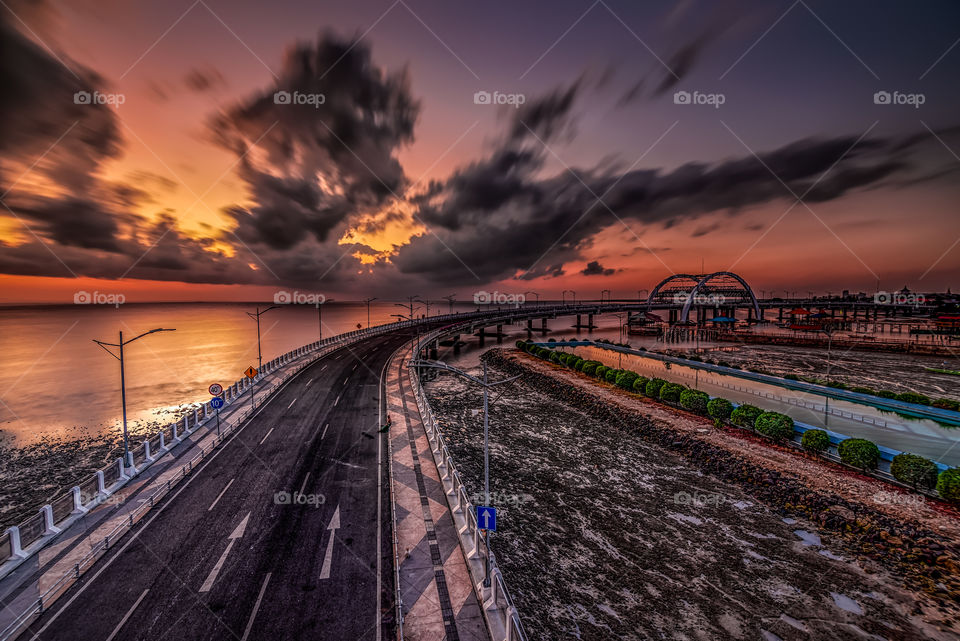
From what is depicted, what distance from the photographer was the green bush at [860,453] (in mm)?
21922

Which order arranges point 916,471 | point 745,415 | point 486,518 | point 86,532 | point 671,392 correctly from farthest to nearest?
point 671,392 < point 745,415 < point 916,471 < point 86,532 < point 486,518

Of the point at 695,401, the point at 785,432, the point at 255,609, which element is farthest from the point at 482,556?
the point at 695,401

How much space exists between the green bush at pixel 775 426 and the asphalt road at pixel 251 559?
28.8 meters

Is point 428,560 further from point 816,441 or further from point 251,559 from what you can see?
point 816,441

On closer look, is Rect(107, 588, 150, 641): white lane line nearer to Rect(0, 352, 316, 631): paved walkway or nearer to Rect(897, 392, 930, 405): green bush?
Rect(0, 352, 316, 631): paved walkway

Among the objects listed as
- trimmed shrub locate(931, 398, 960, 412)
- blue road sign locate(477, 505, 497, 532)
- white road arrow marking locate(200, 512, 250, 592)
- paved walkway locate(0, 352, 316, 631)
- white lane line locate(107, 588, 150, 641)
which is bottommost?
white lane line locate(107, 588, 150, 641)

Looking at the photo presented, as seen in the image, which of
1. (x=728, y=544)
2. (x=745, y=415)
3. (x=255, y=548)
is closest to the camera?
(x=255, y=548)

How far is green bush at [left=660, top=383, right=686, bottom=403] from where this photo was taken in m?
36.1

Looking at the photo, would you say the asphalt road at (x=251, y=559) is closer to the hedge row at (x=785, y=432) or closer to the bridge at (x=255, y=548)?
the bridge at (x=255, y=548)

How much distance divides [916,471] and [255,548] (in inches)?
1382

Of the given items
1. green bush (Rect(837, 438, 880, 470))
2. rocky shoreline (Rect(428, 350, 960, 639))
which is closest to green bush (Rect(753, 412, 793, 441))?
rocky shoreline (Rect(428, 350, 960, 639))

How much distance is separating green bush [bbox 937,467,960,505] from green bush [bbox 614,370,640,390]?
78.1 feet

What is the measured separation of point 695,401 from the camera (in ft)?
111

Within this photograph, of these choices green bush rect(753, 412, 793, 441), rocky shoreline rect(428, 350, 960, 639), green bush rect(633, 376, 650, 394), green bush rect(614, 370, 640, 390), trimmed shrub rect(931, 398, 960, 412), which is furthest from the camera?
green bush rect(614, 370, 640, 390)
